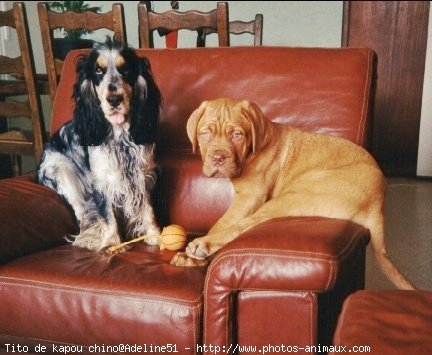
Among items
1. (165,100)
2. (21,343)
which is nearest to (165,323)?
(21,343)

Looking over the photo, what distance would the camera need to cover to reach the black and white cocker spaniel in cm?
227

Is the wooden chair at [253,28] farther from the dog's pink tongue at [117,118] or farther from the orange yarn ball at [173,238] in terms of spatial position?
the orange yarn ball at [173,238]

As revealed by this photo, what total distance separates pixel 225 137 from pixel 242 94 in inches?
19.6

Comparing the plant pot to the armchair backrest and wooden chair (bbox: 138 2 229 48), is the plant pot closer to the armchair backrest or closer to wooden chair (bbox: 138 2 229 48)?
wooden chair (bbox: 138 2 229 48)

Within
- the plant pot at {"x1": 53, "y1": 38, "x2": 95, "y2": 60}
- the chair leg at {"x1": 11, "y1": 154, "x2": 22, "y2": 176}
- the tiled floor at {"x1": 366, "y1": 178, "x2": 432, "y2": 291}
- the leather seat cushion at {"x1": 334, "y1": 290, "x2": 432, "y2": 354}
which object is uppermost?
the plant pot at {"x1": 53, "y1": 38, "x2": 95, "y2": 60}

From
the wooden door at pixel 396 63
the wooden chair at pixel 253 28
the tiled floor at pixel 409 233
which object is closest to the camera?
the tiled floor at pixel 409 233

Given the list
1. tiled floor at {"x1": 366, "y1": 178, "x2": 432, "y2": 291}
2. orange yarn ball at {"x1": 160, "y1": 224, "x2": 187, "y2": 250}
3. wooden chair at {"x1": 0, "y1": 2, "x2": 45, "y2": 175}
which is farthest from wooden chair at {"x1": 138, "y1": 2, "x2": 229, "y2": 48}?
orange yarn ball at {"x1": 160, "y1": 224, "x2": 187, "y2": 250}

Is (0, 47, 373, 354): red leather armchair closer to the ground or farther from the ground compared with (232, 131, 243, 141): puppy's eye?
closer to the ground

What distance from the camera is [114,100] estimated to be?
2252 millimetres

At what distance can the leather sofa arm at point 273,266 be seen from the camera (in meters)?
1.55

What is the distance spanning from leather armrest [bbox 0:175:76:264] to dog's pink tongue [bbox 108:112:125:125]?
42 centimetres

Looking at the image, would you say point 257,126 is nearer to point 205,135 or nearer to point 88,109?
point 205,135

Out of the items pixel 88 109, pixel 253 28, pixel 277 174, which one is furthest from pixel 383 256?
pixel 253 28

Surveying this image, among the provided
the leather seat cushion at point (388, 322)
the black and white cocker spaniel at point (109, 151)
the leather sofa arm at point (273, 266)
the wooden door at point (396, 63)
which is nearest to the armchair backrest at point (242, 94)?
the black and white cocker spaniel at point (109, 151)
